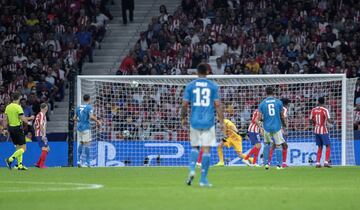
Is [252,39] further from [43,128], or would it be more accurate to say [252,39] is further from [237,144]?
[43,128]

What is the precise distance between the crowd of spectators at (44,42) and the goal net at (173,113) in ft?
13.6

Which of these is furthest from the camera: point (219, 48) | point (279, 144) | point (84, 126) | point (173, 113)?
point (219, 48)

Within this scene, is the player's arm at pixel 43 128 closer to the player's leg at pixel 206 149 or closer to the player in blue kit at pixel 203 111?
the player in blue kit at pixel 203 111

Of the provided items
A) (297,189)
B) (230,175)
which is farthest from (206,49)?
(297,189)

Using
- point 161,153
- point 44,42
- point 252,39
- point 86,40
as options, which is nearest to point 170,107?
point 161,153

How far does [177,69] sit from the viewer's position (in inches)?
1462

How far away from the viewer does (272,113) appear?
2703 centimetres

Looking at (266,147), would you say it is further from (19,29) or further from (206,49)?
(19,29)

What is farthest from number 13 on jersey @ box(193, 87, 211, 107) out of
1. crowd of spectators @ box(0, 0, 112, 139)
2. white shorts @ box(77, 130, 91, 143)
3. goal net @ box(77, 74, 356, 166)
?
crowd of spectators @ box(0, 0, 112, 139)

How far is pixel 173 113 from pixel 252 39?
6.07m

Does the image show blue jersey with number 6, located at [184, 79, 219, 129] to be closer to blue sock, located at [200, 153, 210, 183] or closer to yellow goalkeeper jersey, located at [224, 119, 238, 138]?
blue sock, located at [200, 153, 210, 183]

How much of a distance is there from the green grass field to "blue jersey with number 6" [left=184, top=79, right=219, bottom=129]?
1185 mm

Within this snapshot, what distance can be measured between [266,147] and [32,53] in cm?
1389

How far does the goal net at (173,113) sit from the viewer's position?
104 ft
